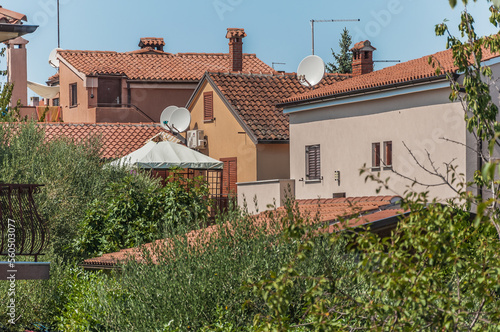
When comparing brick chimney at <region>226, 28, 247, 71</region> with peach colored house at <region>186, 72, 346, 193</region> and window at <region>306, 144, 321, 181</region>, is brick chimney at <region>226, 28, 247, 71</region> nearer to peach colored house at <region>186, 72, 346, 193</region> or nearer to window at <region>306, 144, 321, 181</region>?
→ peach colored house at <region>186, 72, 346, 193</region>

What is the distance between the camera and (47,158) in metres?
19.9

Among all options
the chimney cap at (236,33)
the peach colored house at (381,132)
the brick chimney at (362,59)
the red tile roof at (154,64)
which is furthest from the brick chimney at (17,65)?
the peach colored house at (381,132)

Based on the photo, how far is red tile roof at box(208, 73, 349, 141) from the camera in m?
30.8

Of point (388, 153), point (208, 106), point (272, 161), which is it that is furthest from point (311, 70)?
point (388, 153)

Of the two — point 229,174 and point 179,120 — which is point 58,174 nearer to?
point 229,174

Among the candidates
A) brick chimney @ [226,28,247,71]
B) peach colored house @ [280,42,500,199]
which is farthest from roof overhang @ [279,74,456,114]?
brick chimney @ [226,28,247,71]

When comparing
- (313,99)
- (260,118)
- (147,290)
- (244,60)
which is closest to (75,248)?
(147,290)

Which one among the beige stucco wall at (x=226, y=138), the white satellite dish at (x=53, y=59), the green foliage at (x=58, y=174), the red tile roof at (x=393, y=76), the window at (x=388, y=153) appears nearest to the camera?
the green foliage at (x=58, y=174)

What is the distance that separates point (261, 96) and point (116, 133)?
7017 millimetres

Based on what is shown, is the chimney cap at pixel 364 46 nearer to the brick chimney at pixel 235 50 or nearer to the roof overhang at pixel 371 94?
the roof overhang at pixel 371 94

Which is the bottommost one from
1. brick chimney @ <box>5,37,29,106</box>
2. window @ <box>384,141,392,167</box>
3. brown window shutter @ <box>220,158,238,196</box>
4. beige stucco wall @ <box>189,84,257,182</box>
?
brown window shutter @ <box>220,158,238,196</box>

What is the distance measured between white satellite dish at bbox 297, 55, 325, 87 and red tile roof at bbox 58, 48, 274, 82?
11606 mm

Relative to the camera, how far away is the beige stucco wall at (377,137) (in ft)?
68.7

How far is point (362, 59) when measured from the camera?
32.3 meters
